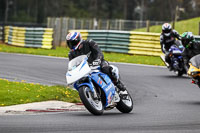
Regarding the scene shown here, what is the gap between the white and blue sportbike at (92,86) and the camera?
965 cm

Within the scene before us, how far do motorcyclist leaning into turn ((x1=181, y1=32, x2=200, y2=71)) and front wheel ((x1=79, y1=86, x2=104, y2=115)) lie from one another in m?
7.22

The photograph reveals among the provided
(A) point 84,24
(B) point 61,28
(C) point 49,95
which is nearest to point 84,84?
(C) point 49,95

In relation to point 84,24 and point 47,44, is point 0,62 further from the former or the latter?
point 84,24

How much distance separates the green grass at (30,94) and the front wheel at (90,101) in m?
2.25

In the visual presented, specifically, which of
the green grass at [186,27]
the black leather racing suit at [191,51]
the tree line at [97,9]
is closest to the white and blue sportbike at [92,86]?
the black leather racing suit at [191,51]

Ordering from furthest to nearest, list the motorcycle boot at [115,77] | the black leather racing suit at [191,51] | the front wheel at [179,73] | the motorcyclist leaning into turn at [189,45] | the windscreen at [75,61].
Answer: the front wheel at [179,73]
the black leather racing suit at [191,51]
the motorcyclist leaning into turn at [189,45]
the motorcycle boot at [115,77]
the windscreen at [75,61]

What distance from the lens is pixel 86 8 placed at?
106m

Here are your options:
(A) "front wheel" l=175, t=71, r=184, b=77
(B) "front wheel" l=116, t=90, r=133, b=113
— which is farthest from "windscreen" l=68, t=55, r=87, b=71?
(A) "front wheel" l=175, t=71, r=184, b=77

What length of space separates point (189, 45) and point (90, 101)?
306 inches

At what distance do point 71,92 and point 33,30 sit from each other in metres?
18.7

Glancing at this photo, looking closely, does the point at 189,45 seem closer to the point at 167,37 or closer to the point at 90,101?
the point at 167,37

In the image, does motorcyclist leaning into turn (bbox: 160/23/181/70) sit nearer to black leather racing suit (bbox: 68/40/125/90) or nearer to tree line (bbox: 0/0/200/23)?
black leather racing suit (bbox: 68/40/125/90)

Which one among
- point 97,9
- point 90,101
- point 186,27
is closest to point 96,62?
point 90,101

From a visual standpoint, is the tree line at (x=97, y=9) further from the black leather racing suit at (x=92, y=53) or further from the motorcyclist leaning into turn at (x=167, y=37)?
the black leather racing suit at (x=92, y=53)
